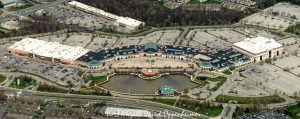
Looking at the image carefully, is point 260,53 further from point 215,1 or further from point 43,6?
point 43,6

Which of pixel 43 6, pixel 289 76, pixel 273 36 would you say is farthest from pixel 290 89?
pixel 43 6

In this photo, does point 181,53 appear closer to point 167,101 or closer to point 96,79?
point 96,79

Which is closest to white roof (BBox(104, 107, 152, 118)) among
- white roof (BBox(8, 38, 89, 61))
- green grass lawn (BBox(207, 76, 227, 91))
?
green grass lawn (BBox(207, 76, 227, 91))

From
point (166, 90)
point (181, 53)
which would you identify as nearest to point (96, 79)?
point (166, 90)

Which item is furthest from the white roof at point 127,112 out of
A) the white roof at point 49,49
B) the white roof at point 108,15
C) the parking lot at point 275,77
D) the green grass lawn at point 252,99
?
the white roof at point 108,15

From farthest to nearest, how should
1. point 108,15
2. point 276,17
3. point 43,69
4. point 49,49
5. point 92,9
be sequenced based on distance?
point 92,9
point 108,15
point 276,17
point 49,49
point 43,69

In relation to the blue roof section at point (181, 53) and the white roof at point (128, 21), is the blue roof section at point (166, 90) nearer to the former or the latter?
the blue roof section at point (181, 53)
